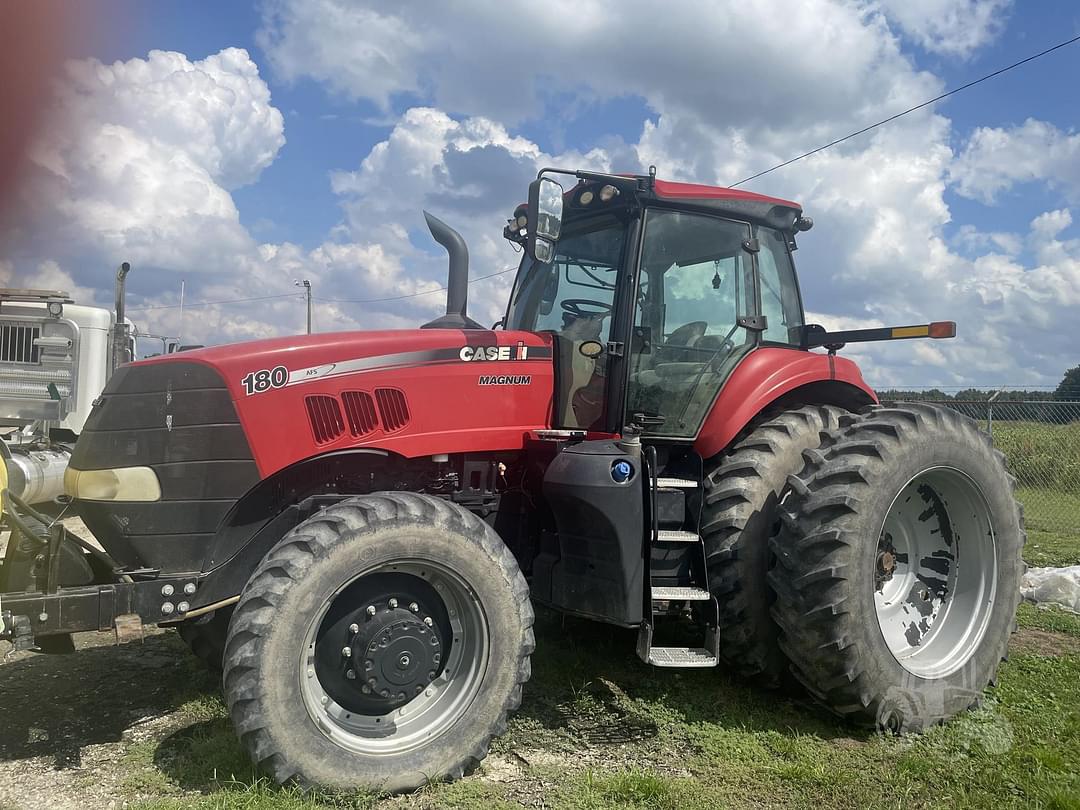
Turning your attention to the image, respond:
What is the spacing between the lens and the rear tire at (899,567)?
3.82 meters

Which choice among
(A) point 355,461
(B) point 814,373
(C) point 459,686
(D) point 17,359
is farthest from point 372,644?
(D) point 17,359

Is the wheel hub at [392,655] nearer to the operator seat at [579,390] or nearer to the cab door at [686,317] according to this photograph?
the operator seat at [579,390]

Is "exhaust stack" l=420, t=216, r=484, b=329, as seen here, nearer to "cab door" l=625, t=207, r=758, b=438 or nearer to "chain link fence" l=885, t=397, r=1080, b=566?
"cab door" l=625, t=207, r=758, b=438

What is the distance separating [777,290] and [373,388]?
259 cm

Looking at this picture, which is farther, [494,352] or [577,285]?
[577,285]

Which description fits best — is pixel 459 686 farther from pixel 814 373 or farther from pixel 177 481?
pixel 814 373

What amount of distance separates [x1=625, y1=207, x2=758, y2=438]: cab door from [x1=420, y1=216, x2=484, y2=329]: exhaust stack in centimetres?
93

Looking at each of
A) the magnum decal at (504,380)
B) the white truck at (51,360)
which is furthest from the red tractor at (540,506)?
the white truck at (51,360)

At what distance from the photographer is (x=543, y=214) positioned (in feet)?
12.1

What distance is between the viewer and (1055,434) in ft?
41.0

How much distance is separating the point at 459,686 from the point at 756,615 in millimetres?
1526

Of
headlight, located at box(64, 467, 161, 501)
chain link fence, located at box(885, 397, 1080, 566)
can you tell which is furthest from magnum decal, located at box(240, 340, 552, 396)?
chain link fence, located at box(885, 397, 1080, 566)

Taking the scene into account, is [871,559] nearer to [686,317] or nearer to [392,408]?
[686,317]

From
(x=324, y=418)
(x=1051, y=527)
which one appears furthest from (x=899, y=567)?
(x=1051, y=527)
